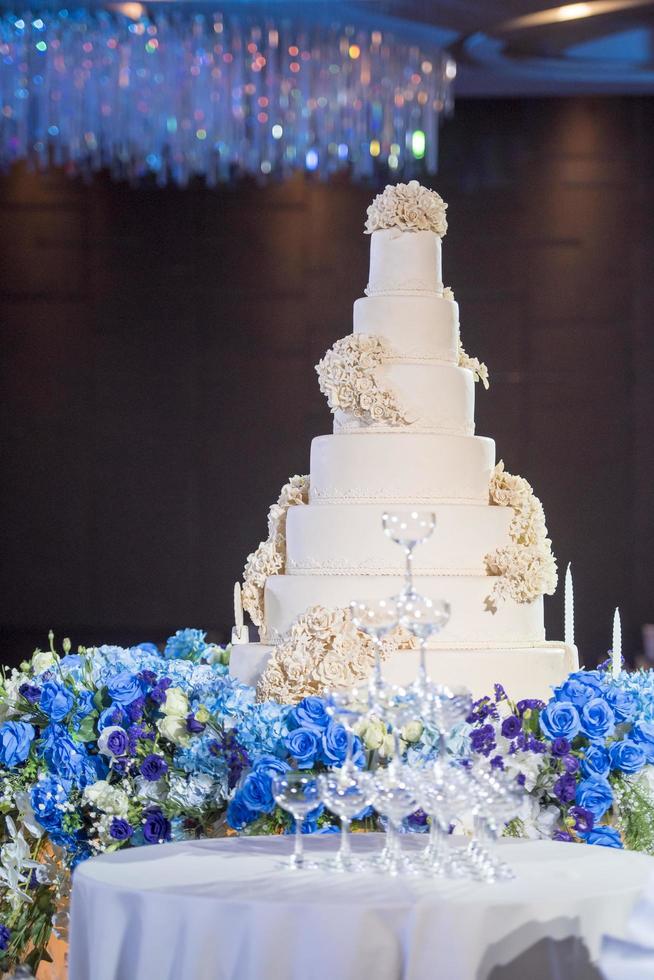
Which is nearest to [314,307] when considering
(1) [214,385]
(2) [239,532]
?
(1) [214,385]

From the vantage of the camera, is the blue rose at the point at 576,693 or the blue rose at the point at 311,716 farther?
the blue rose at the point at 576,693

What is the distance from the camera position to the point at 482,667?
490cm

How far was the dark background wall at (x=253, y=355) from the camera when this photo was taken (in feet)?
33.3

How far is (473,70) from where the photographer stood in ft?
31.7

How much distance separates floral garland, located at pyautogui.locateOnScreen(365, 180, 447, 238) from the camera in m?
5.42

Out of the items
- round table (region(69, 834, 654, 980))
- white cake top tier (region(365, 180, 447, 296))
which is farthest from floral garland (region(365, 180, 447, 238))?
round table (region(69, 834, 654, 980))

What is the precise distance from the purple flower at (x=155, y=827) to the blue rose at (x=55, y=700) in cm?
43

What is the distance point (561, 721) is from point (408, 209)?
2091 mm

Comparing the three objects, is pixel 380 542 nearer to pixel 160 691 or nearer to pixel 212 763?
pixel 160 691

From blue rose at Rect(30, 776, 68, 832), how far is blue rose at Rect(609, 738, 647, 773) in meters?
1.55

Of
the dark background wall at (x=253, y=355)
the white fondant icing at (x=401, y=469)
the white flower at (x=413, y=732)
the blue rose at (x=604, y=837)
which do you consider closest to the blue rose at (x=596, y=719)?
the blue rose at (x=604, y=837)

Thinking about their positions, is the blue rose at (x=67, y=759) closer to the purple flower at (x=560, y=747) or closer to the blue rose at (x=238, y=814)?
the blue rose at (x=238, y=814)

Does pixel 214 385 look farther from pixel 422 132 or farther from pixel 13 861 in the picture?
pixel 13 861

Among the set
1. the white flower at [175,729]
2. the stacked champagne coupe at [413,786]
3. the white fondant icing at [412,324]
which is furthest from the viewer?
the white fondant icing at [412,324]
